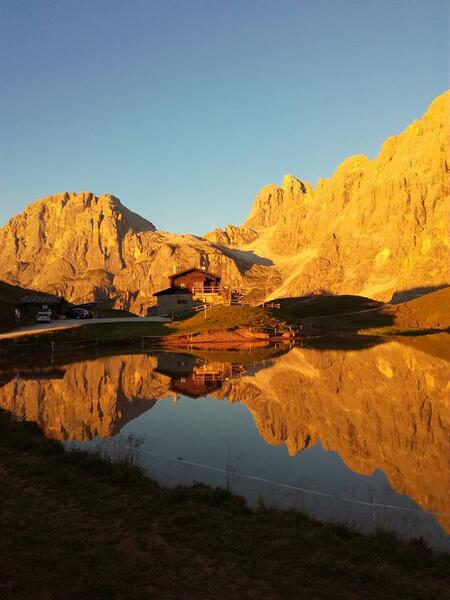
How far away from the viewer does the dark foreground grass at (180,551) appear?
9781 millimetres

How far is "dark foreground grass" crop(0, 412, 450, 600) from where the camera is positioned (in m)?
9.78

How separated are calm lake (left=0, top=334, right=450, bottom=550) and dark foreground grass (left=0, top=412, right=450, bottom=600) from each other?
2185 millimetres

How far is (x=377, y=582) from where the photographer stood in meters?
10.3

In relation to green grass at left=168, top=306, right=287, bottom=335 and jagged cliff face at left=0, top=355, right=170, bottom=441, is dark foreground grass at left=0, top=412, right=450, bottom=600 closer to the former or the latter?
jagged cliff face at left=0, top=355, right=170, bottom=441

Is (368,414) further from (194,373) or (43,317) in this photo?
(43,317)

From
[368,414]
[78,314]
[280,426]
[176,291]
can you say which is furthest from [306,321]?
[280,426]

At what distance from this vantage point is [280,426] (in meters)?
26.7

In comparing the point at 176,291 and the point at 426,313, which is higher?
the point at 176,291

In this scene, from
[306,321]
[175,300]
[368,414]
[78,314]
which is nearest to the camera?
[368,414]

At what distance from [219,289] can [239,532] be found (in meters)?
99.5

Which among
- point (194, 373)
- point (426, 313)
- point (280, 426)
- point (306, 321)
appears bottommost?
point (280, 426)

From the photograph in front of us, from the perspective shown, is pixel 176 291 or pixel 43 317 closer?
pixel 43 317

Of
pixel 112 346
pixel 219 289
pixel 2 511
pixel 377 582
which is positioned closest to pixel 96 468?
pixel 2 511

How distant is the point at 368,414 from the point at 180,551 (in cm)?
2006
